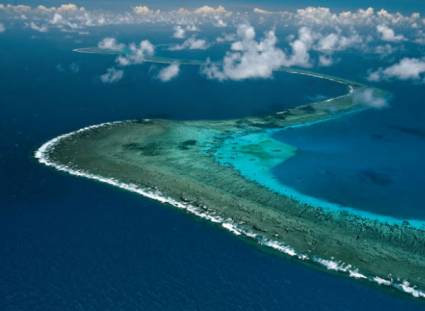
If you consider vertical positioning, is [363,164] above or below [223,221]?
below

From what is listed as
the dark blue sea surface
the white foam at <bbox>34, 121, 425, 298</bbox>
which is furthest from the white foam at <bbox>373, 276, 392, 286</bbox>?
the dark blue sea surface

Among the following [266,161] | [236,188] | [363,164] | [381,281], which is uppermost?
[236,188]

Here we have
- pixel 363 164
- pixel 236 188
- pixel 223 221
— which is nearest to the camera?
pixel 223 221

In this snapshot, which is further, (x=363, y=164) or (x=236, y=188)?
(x=363, y=164)

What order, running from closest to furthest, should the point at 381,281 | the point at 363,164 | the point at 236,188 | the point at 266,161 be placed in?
1. the point at 381,281
2. the point at 236,188
3. the point at 266,161
4. the point at 363,164

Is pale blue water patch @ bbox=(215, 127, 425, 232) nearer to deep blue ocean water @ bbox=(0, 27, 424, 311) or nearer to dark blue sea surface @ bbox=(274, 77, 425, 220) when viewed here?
dark blue sea surface @ bbox=(274, 77, 425, 220)

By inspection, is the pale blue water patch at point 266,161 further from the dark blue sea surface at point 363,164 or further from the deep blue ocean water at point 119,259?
the deep blue ocean water at point 119,259

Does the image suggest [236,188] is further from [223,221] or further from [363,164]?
[363,164]

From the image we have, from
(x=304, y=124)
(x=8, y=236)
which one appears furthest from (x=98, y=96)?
(x=8, y=236)

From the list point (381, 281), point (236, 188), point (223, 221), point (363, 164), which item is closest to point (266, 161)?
point (236, 188)

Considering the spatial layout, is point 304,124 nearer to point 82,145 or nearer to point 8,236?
point 82,145
